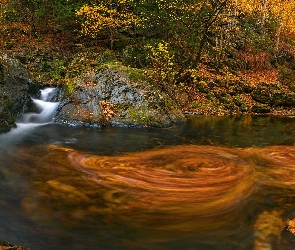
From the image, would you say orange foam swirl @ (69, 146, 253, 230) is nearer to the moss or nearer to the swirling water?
the swirling water

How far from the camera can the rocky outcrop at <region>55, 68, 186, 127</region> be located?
46.7 ft

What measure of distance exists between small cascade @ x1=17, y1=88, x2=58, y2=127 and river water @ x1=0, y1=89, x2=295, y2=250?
4.71 feet

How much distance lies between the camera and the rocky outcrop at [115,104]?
1423cm

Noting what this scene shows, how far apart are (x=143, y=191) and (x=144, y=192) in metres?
0.06

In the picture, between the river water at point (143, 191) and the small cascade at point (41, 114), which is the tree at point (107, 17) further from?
the river water at point (143, 191)

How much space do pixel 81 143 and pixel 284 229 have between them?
7.22m

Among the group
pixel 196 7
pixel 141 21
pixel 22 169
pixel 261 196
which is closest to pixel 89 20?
pixel 141 21

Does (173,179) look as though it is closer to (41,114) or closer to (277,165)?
(277,165)

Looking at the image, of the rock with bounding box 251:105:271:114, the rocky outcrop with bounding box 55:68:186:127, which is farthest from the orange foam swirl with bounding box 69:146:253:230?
the rock with bounding box 251:105:271:114

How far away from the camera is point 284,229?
5.80 meters

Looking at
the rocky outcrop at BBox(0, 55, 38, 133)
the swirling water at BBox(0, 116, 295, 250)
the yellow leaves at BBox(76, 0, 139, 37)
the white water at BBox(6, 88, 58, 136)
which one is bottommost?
the swirling water at BBox(0, 116, 295, 250)

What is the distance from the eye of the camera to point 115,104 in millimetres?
14703

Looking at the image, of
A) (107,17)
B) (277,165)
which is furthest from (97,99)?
(277,165)

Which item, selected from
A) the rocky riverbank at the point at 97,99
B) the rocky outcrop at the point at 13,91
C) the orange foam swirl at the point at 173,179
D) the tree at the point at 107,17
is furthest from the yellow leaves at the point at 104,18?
the orange foam swirl at the point at 173,179
